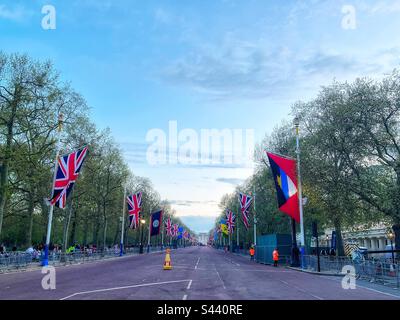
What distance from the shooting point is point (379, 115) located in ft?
92.9

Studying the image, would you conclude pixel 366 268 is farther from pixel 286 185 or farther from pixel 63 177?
pixel 63 177

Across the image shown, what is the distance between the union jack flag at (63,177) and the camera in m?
28.1

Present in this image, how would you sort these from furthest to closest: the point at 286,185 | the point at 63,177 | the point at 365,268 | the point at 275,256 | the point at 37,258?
the point at 37,258
the point at 275,256
the point at 286,185
the point at 63,177
the point at 365,268

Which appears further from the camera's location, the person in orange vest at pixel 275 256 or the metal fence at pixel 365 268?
the person in orange vest at pixel 275 256

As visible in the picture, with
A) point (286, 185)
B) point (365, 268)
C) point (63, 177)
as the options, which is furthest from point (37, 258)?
point (365, 268)

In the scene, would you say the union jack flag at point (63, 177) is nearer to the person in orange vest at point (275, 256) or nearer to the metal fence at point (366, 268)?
the person in orange vest at point (275, 256)

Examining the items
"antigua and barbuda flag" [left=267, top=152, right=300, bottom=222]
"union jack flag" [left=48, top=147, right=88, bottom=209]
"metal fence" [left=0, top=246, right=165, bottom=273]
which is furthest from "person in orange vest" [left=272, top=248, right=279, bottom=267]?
"metal fence" [left=0, top=246, right=165, bottom=273]

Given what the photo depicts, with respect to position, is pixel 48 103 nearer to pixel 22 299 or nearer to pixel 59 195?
pixel 59 195

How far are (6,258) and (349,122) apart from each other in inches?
1113

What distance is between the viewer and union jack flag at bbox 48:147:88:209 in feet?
92.3

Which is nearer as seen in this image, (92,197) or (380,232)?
(92,197)

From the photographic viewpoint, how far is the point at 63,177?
28.7 meters

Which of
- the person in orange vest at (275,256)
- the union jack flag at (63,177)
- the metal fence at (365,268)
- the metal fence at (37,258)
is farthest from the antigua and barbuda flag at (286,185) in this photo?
the metal fence at (37,258)
